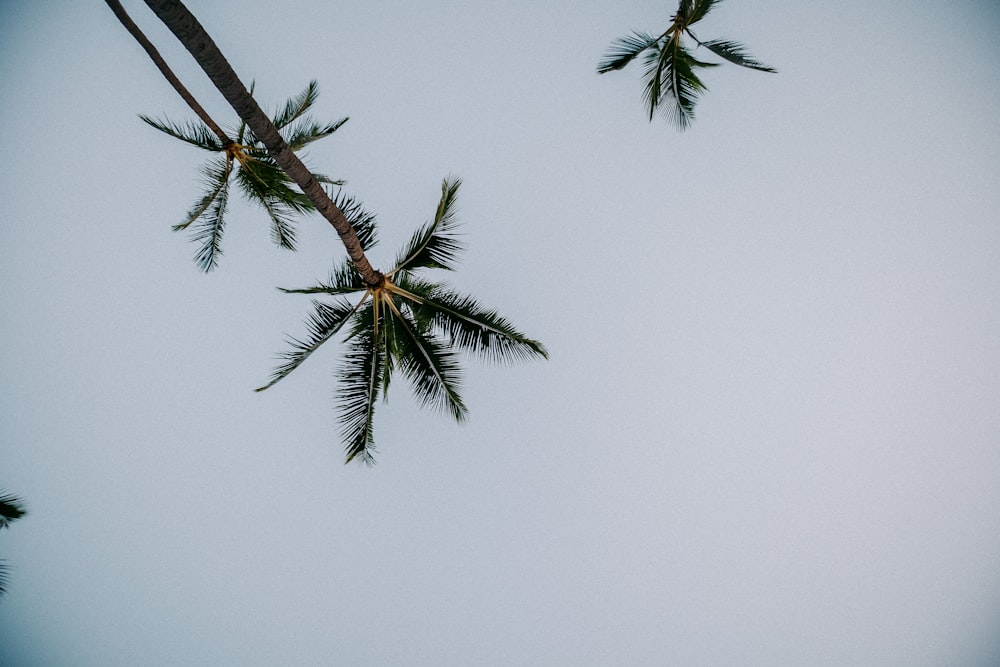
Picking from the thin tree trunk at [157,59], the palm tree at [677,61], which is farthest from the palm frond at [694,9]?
the thin tree trunk at [157,59]

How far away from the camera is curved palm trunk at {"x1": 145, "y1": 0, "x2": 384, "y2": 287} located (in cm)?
427

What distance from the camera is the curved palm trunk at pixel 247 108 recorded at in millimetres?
4270

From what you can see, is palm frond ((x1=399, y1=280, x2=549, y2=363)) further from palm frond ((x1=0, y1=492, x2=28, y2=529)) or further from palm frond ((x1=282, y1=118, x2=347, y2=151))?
palm frond ((x1=0, y1=492, x2=28, y2=529))

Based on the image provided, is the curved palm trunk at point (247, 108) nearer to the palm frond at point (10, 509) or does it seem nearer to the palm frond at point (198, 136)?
the palm frond at point (198, 136)

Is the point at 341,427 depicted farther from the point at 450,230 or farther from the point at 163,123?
the point at 163,123

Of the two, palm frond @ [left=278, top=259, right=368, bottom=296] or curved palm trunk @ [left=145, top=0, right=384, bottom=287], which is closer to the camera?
curved palm trunk @ [left=145, top=0, right=384, bottom=287]

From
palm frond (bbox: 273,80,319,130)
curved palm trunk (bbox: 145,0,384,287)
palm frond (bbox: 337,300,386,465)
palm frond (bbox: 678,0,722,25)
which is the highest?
palm frond (bbox: 678,0,722,25)

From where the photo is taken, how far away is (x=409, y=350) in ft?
26.5

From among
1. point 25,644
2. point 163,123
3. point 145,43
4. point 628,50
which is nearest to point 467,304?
point 628,50

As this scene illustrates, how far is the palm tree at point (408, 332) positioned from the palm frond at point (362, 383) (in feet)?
0.05

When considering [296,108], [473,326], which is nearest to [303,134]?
[296,108]

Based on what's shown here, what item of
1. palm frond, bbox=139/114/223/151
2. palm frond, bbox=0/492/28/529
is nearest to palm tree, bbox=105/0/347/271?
palm frond, bbox=139/114/223/151

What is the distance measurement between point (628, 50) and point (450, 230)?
4.10 meters

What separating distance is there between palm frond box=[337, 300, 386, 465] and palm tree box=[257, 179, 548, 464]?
2 centimetres
